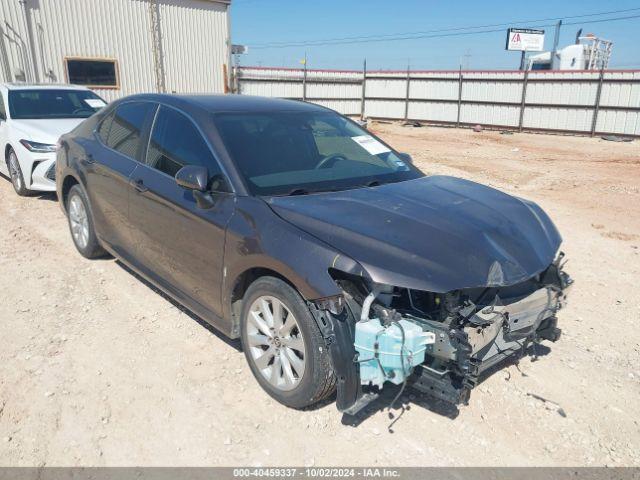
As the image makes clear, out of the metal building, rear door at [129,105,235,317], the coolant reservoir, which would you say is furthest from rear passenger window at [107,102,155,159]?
the metal building

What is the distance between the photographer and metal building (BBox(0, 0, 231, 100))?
15.8m

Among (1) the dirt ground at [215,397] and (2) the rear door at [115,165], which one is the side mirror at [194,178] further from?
(1) the dirt ground at [215,397]

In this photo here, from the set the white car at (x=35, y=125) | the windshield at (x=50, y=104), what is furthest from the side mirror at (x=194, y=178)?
the windshield at (x=50, y=104)

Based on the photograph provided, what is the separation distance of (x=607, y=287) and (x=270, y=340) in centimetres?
363

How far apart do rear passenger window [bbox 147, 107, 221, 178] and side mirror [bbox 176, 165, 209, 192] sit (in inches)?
4.7

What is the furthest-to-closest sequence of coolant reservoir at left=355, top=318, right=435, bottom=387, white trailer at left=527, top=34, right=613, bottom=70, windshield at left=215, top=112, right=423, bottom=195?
white trailer at left=527, top=34, right=613, bottom=70, windshield at left=215, top=112, right=423, bottom=195, coolant reservoir at left=355, top=318, right=435, bottom=387

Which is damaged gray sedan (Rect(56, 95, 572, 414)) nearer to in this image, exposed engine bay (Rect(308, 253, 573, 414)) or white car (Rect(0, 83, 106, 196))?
exposed engine bay (Rect(308, 253, 573, 414))

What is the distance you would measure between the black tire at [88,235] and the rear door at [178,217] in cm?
111

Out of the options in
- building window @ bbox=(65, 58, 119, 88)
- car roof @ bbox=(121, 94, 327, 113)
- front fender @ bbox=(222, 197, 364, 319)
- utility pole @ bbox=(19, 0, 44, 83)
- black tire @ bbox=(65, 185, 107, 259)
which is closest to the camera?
front fender @ bbox=(222, 197, 364, 319)

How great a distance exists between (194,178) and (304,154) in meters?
0.90

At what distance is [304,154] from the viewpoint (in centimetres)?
395

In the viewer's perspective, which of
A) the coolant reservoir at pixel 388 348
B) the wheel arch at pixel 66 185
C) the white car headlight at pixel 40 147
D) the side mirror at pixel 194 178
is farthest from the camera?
the white car headlight at pixel 40 147

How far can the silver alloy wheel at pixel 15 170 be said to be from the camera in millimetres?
8148

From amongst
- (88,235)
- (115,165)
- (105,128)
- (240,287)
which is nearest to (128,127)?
(115,165)
